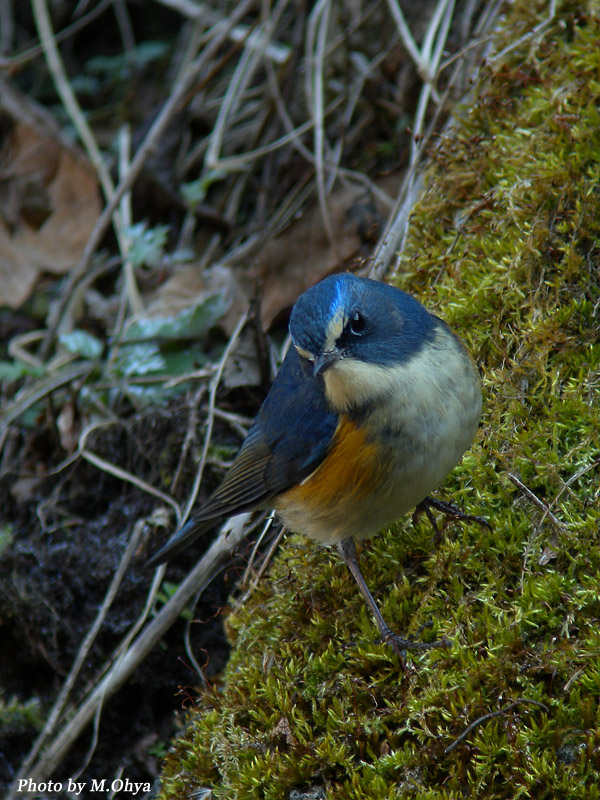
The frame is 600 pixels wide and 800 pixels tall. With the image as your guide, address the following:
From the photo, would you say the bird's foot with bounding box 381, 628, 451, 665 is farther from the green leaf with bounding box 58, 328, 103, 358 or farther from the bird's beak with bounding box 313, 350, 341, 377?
Result: the green leaf with bounding box 58, 328, 103, 358

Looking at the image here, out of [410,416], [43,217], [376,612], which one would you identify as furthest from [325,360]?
[43,217]

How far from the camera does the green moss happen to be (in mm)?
2324

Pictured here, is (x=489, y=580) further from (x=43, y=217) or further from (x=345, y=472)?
(x=43, y=217)

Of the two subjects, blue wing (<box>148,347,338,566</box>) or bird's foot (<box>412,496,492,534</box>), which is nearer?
bird's foot (<box>412,496,492,534</box>)

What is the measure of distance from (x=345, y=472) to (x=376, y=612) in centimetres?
51

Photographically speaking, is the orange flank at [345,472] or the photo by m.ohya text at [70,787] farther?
the photo by m.ohya text at [70,787]

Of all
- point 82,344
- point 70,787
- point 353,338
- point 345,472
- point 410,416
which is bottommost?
point 70,787

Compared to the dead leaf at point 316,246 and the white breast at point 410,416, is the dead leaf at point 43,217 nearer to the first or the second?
the dead leaf at point 316,246

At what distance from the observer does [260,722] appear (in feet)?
9.09

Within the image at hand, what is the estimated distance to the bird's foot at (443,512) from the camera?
283cm

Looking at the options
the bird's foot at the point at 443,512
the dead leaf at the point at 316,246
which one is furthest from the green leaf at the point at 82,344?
the bird's foot at the point at 443,512

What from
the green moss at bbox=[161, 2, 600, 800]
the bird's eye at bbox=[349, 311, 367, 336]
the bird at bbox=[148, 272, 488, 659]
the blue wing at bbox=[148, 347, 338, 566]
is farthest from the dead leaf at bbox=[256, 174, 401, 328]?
the bird's eye at bbox=[349, 311, 367, 336]

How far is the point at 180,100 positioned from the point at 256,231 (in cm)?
120

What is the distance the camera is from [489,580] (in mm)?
2670
